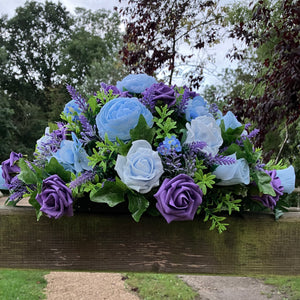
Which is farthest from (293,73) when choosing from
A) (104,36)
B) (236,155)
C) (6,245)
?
(104,36)

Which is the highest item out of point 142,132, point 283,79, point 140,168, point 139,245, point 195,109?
point 283,79

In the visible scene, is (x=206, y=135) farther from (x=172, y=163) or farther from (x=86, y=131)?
(x=86, y=131)

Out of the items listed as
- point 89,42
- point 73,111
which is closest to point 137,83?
point 73,111

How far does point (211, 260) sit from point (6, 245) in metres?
0.57

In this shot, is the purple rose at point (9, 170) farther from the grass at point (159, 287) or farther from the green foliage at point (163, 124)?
the grass at point (159, 287)

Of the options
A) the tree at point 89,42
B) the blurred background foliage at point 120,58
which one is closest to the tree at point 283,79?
the blurred background foliage at point 120,58

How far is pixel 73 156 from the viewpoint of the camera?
100cm

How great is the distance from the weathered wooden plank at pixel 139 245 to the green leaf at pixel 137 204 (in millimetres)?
71

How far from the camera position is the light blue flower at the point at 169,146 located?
0.94 metres

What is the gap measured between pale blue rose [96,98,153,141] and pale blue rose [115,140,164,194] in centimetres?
8

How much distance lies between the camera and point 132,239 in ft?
3.07

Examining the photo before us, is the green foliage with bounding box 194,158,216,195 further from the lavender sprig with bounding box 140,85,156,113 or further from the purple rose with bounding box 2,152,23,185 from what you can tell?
the purple rose with bounding box 2,152,23,185

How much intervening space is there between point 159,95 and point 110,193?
0.37 meters

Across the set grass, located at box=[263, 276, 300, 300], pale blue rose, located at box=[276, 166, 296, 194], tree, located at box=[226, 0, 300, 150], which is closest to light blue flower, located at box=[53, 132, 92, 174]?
pale blue rose, located at box=[276, 166, 296, 194]
